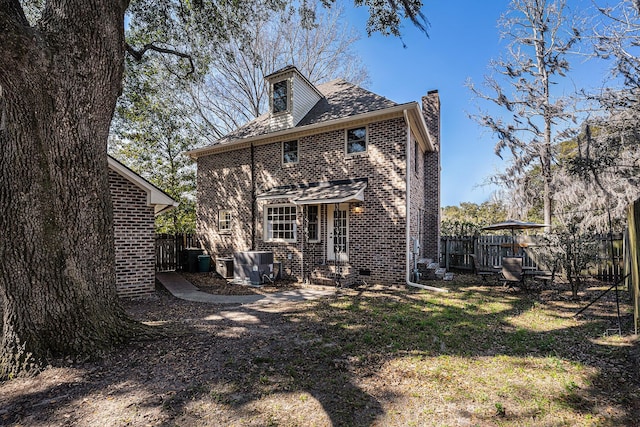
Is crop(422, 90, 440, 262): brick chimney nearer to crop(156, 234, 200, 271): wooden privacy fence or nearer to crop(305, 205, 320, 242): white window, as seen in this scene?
crop(305, 205, 320, 242): white window

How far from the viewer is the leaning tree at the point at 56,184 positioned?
3.71 m

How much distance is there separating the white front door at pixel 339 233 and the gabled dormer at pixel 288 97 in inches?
159

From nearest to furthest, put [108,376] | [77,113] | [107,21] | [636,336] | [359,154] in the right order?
[108,376]
[77,113]
[107,21]
[636,336]
[359,154]

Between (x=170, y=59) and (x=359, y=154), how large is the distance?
8941 millimetres

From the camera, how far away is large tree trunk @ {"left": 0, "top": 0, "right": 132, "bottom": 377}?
3.71 meters

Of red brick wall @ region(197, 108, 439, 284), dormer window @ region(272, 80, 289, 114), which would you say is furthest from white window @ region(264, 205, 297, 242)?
dormer window @ region(272, 80, 289, 114)

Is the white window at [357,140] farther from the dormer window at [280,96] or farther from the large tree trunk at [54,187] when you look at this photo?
the large tree trunk at [54,187]

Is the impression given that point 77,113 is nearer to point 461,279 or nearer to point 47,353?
point 47,353

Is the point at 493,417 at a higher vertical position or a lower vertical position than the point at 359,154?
lower

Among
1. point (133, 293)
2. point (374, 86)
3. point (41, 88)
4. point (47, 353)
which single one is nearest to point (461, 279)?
point (133, 293)

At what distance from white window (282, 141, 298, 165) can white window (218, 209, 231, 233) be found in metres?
3.81

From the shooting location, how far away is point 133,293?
26.9 feet

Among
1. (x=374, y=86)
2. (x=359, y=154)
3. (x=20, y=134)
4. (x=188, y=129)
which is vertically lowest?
(x=20, y=134)

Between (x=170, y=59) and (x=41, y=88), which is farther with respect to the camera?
(x=170, y=59)
